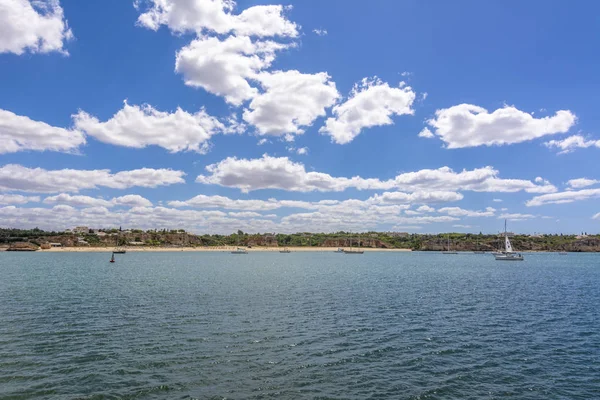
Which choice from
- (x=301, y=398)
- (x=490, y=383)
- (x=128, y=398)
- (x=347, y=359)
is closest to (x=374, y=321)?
(x=347, y=359)

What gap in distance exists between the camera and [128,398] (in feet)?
60.1

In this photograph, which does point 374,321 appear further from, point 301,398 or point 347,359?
point 301,398

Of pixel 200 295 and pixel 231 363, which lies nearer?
pixel 231 363

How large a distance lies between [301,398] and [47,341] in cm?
2009

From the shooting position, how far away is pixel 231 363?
23.3 metres

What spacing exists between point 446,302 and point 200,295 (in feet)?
102

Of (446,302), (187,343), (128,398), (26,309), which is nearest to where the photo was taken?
(128,398)

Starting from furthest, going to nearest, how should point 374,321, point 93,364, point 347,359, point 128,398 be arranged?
point 374,321
point 347,359
point 93,364
point 128,398

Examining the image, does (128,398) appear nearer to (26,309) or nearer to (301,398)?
(301,398)

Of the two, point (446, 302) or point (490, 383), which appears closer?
point (490, 383)

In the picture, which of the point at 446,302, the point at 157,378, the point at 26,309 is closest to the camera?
the point at 157,378

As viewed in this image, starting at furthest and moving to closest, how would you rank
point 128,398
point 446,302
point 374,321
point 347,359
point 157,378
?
point 446,302
point 374,321
point 347,359
point 157,378
point 128,398

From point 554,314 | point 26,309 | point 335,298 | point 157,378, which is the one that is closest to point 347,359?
point 157,378

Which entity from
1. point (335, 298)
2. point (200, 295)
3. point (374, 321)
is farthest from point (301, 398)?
point (200, 295)
